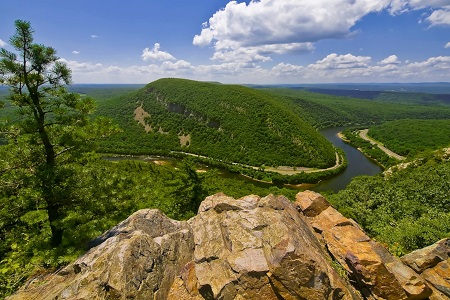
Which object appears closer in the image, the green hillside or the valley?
the valley

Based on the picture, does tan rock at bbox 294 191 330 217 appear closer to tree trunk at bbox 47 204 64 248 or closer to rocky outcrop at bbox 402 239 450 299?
rocky outcrop at bbox 402 239 450 299

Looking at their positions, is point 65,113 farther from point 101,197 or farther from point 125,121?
point 125,121

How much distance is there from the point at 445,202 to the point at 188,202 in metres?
35.2

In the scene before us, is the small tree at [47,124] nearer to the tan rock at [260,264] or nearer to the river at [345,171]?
the tan rock at [260,264]

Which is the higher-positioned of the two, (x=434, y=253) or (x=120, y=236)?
(x=120, y=236)

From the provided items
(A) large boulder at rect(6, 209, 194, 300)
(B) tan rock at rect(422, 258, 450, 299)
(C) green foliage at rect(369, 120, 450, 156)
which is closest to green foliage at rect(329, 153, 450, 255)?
(B) tan rock at rect(422, 258, 450, 299)

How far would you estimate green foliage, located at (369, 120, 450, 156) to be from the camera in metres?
137

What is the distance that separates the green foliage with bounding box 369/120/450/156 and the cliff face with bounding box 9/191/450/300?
14287cm

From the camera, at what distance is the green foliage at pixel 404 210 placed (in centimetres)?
2055

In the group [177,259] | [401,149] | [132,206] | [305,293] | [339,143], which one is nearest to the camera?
[305,293]

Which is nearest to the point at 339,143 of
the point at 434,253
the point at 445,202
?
the point at 445,202

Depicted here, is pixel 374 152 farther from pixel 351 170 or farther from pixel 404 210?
pixel 404 210

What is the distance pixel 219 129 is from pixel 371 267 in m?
132

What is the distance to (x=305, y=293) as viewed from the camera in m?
9.12
